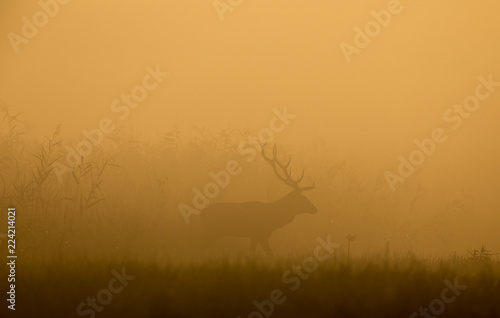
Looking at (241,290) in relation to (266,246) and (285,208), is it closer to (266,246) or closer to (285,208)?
(266,246)

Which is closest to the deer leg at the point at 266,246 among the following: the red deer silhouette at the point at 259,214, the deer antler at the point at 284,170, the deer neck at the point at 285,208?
the red deer silhouette at the point at 259,214

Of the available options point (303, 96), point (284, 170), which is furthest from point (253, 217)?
point (303, 96)

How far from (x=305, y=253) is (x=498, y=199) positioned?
96cm

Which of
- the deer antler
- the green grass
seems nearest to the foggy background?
the deer antler

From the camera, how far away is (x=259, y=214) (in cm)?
217

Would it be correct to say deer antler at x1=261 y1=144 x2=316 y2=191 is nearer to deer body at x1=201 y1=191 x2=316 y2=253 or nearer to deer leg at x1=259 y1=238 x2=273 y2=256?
deer body at x1=201 y1=191 x2=316 y2=253

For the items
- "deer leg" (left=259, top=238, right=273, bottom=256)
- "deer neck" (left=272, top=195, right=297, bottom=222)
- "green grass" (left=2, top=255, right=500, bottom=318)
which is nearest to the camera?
"green grass" (left=2, top=255, right=500, bottom=318)

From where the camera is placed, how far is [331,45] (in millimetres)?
2373

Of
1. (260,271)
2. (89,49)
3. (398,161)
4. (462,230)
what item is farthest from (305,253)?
(89,49)

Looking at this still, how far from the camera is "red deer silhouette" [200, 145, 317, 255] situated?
6.88 ft

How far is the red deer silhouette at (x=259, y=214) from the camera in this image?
6.88 ft

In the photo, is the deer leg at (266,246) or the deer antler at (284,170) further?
the deer antler at (284,170)

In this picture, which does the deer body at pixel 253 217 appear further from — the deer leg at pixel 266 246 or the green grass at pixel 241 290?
the green grass at pixel 241 290

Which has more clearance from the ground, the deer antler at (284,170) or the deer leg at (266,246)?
the deer antler at (284,170)
